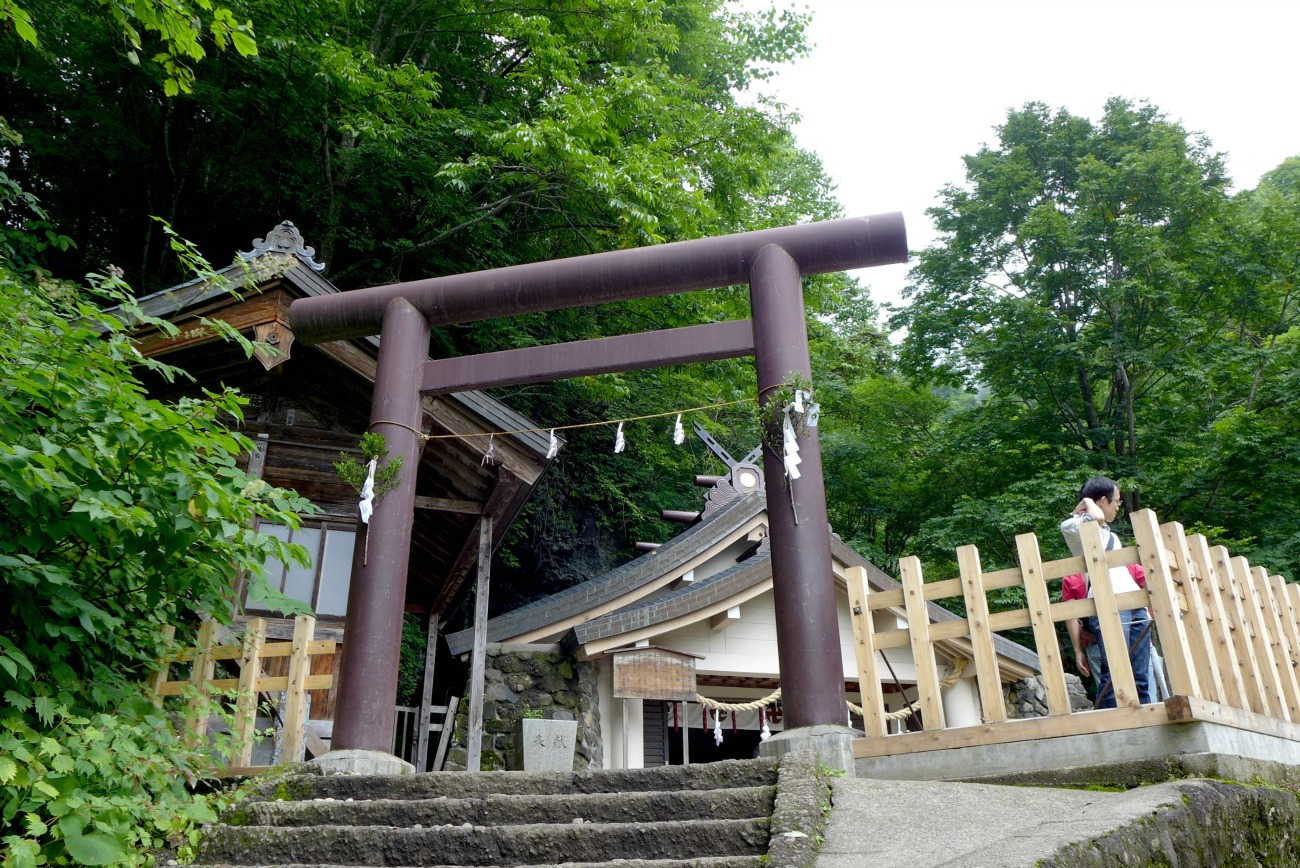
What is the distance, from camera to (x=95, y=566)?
16.0 ft

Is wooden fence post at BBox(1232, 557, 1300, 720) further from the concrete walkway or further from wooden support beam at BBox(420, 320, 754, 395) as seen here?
wooden support beam at BBox(420, 320, 754, 395)

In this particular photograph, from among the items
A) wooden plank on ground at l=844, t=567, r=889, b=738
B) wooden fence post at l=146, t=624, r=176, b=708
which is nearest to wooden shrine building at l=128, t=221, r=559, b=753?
wooden fence post at l=146, t=624, r=176, b=708

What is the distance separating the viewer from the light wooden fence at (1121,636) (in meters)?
4.24

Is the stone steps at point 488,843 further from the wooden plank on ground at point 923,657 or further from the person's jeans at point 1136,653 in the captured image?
the person's jeans at point 1136,653

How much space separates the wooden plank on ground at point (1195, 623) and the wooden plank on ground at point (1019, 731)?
341 millimetres

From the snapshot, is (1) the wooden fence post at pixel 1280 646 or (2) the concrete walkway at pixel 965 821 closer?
(2) the concrete walkway at pixel 965 821

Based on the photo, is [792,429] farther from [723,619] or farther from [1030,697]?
[1030,697]

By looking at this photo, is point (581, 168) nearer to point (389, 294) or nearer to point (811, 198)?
point (389, 294)

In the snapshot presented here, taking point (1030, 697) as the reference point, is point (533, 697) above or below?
below

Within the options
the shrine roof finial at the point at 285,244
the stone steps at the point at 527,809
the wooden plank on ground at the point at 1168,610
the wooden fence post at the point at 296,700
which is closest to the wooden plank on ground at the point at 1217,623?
the wooden plank on ground at the point at 1168,610

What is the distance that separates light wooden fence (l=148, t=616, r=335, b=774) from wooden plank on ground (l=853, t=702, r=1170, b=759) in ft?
10.6

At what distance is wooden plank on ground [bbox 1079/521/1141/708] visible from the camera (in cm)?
425

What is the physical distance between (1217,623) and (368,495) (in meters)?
4.90

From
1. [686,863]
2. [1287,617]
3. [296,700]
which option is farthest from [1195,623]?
[296,700]
